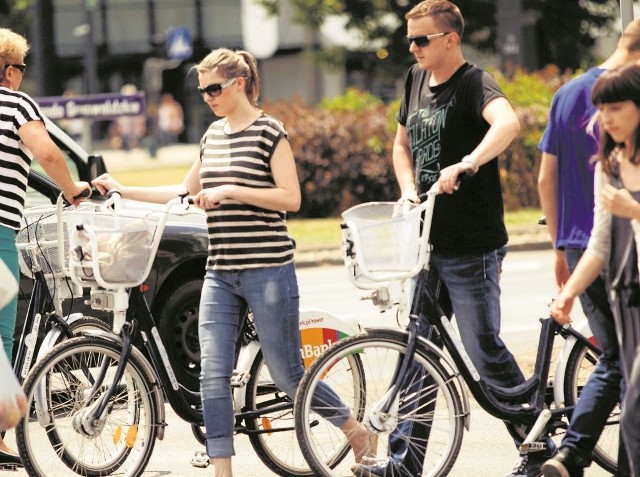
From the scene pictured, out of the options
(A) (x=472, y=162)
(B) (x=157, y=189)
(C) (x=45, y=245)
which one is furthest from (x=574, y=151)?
(C) (x=45, y=245)

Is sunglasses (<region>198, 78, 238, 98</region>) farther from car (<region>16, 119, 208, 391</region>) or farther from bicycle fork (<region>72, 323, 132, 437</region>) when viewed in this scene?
car (<region>16, 119, 208, 391</region>)

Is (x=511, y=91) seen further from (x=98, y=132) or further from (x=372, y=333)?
(x=98, y=132)

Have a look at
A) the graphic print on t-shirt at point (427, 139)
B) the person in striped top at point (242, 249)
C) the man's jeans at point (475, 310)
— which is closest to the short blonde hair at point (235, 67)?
the person in striped top at point (242, 249)

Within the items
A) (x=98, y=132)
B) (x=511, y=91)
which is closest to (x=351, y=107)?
(x=511, y=91)

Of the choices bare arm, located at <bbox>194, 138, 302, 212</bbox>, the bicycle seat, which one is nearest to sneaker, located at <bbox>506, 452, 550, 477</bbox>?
the bicycle seat

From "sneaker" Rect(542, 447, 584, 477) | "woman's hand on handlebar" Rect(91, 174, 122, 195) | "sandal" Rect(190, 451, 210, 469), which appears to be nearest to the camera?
"sneaker" Rect(542, 447, 584, 477)

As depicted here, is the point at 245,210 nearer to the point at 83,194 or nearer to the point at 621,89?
the point at 83,194

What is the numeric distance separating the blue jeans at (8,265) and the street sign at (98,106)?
921 centimetres

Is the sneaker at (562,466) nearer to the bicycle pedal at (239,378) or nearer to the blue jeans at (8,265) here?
the bicycle pedal at (239,378)

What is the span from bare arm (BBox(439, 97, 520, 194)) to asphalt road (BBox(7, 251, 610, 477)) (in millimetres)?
1539

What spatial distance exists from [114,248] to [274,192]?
700 mm

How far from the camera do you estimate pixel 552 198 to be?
566 centimetres

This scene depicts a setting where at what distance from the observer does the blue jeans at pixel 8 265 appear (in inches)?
255

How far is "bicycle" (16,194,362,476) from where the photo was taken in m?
5.96
